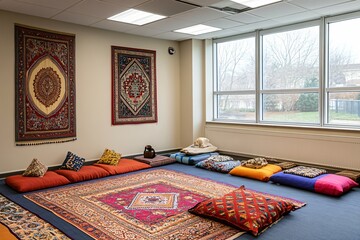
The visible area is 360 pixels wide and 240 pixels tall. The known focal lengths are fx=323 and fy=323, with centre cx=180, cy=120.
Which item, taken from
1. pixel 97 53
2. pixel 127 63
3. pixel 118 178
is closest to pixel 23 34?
pixel 97 53

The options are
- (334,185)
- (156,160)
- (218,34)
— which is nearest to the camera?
(334,185)

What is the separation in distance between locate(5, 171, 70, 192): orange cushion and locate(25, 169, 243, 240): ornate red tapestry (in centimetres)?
18

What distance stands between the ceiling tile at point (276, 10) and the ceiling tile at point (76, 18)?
248cm

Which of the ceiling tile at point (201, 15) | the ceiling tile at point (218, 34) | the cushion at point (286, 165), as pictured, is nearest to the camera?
the ceiling tile at point (201, 15)

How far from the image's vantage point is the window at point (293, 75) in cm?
505

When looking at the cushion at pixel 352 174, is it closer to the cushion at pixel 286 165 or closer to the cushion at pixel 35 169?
the cushion at pixel 286 165

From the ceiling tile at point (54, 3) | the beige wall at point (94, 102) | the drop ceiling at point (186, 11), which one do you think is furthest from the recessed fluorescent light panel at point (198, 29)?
the ceiling tile at point (54, 3)

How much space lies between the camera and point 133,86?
6293 mm

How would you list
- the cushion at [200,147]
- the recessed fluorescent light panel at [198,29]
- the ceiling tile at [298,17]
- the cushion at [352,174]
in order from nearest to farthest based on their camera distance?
the cushion at [352,174] → the ceiling tile at [298,17] → the recessed fluorescent light panel at [198,29] → the cushion at [200,147]

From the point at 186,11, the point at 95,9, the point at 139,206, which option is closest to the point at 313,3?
the point at 186,11

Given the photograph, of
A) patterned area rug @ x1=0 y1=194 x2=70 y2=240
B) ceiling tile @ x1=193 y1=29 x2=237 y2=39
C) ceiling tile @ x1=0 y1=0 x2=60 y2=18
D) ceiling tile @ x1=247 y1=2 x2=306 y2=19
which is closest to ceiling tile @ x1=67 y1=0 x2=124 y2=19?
ceiling tile @ x1=0 y1=0 x2=60 y2=18

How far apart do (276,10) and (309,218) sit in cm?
300

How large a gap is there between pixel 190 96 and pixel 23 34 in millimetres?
3380

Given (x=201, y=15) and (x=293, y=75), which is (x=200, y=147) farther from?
(x=201, y=15)
